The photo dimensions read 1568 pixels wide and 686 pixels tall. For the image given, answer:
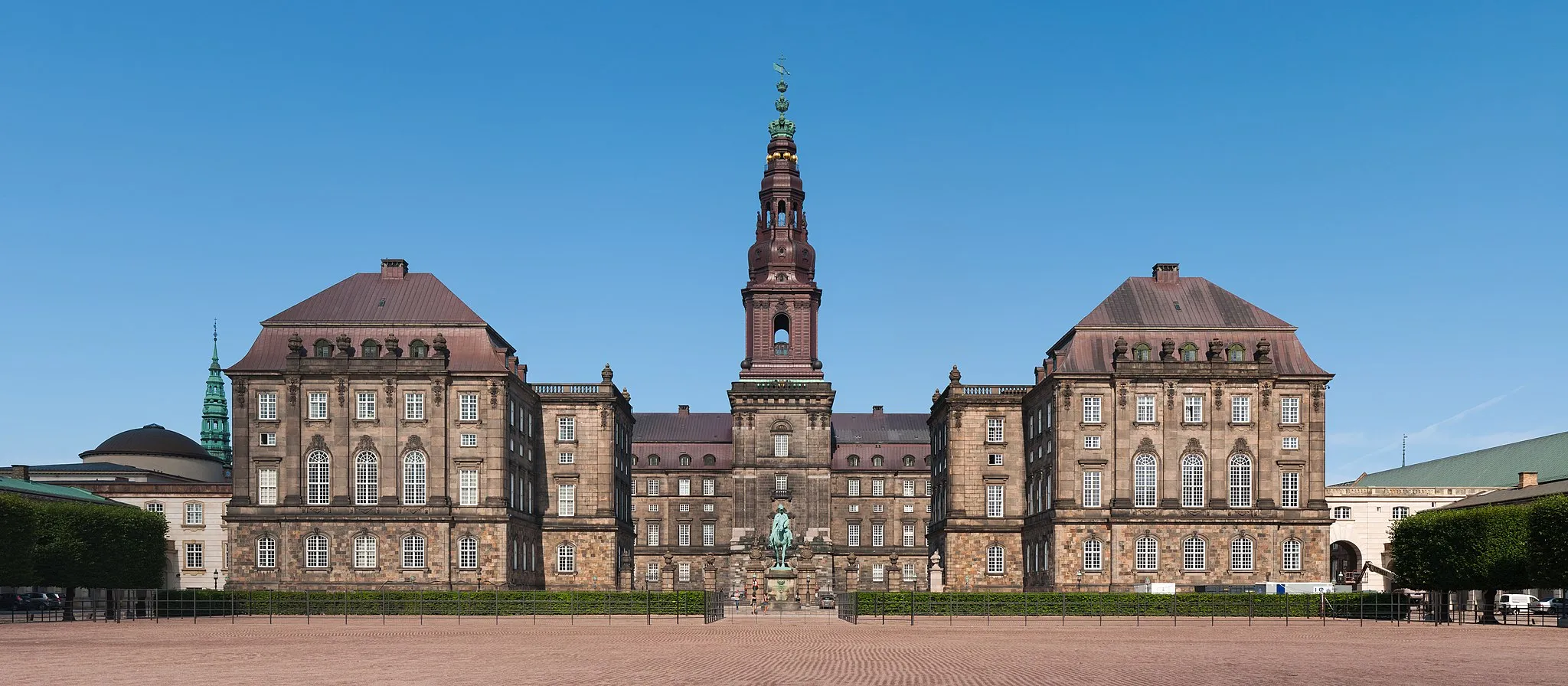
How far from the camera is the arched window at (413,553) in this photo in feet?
348

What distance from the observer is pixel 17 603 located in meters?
101

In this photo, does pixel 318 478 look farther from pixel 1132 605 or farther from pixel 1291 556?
pixel 1291 556

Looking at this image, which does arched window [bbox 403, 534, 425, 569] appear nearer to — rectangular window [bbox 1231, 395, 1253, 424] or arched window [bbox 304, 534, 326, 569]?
arched window [bbox 304, 534, 326, 569]

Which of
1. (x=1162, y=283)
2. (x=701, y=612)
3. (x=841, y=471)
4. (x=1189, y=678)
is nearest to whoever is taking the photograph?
(x=1189, y=678)

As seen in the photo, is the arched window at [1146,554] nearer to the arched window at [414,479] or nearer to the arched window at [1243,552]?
the arched window at [1243,552]

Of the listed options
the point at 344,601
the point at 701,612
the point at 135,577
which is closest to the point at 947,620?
the point at 701,612

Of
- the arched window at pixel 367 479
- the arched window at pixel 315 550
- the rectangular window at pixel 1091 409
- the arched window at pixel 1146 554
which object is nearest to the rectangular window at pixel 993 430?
the rectangular window at pixel 1091 409

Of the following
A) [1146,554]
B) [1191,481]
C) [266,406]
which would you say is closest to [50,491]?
[266,406]

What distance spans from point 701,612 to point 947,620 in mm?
15297

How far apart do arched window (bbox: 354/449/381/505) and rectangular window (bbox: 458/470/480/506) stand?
5.17 metres

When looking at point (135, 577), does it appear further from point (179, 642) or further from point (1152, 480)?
point (1152, 480)

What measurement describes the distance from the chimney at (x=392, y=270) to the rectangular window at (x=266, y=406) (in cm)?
1211

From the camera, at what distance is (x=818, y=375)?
469ft

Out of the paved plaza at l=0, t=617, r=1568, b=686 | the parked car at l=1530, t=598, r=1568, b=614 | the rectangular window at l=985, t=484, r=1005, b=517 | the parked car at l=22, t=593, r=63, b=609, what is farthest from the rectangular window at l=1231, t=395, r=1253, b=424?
the parked car at l=22, t=593, r=63, b=609
